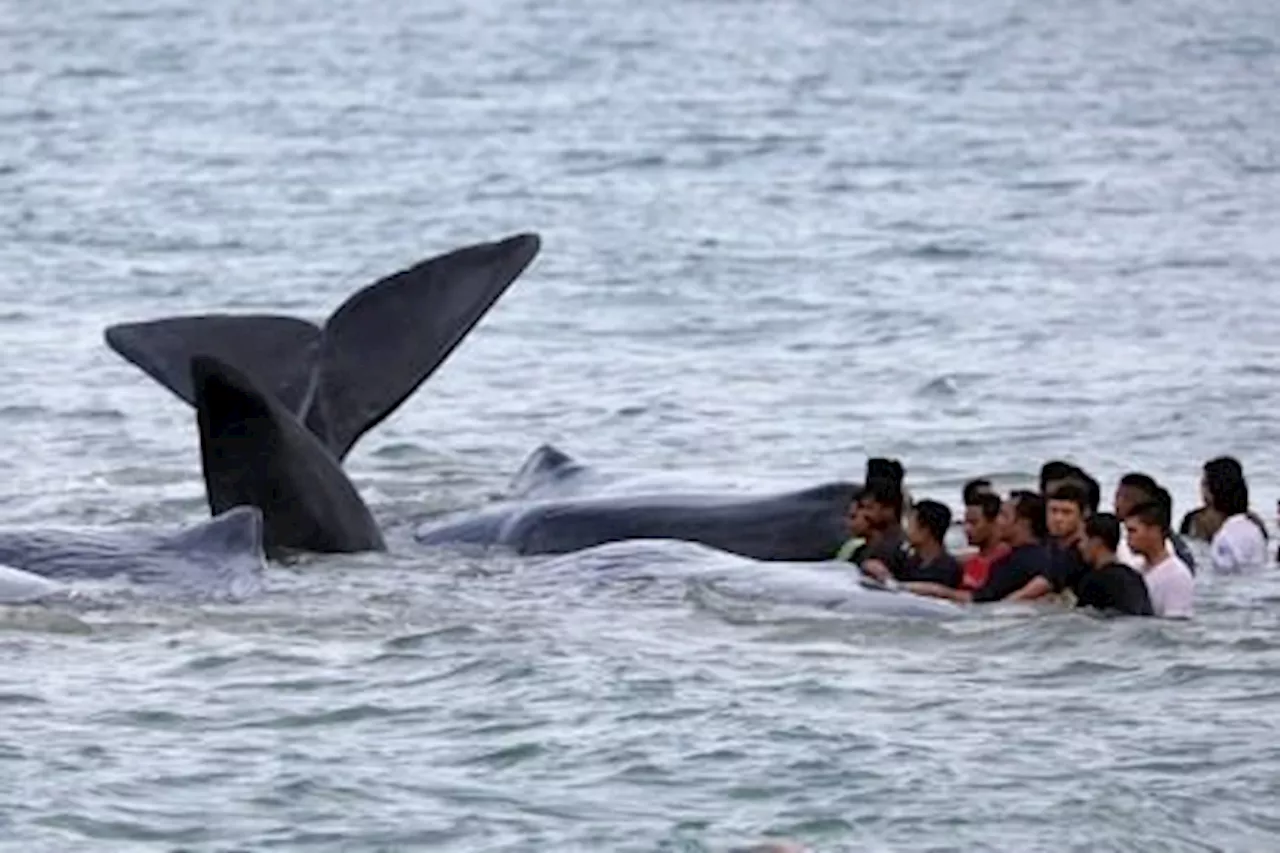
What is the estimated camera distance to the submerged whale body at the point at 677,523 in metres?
18.0

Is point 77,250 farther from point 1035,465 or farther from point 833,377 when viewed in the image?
point 1035,465

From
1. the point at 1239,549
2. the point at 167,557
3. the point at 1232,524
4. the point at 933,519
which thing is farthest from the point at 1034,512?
the point at 167,557

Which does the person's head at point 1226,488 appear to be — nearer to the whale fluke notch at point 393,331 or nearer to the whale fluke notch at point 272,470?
the whale fluke notch at point 393,331

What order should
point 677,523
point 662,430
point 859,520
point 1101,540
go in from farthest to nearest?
point 662,430, point 677,523, point 859,520, point 1101,540

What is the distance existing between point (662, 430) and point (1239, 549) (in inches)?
259

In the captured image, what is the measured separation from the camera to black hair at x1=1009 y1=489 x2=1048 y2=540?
57.8 feet

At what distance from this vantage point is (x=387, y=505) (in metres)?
20.9

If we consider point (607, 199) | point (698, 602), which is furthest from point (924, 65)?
point (698, 602)

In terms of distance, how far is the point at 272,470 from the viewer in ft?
58.3

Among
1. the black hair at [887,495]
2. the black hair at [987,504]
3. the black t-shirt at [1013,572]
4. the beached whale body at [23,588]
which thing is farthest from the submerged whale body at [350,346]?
the black t-shirt at [1013,572]

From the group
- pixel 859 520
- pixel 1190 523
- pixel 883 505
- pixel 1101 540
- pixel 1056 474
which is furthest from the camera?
pixel 1190 523

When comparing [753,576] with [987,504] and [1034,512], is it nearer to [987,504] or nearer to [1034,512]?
[987,504]

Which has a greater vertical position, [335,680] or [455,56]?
[455,56]

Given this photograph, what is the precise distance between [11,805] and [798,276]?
71.0ft
